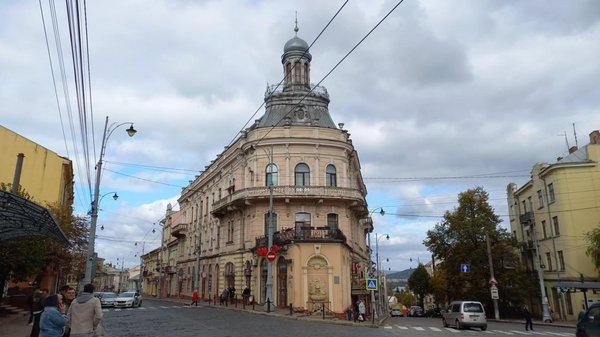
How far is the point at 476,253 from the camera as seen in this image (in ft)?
157

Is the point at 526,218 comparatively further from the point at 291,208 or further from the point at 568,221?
the point at 291,208

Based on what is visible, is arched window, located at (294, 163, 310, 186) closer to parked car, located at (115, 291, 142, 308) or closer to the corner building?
the corner building

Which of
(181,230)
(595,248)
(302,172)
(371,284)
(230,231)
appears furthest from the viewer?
(181,230)

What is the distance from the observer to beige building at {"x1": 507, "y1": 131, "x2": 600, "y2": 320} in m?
38.9

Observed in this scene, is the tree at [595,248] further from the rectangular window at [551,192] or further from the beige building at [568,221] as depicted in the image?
the rectangular window at [551,192]

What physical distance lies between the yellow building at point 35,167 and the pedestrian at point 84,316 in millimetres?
29043

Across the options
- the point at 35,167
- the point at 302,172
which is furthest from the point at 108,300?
the point at 302,172

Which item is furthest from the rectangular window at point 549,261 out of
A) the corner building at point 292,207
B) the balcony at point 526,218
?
the corner building at point 292,207

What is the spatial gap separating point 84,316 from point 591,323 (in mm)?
12805

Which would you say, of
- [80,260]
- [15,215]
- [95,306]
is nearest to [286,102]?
[80,260]

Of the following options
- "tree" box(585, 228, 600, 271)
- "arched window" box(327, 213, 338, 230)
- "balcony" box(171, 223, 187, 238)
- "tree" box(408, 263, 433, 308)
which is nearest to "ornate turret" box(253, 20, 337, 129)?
"arched window" box(327, 213, 338, 230)

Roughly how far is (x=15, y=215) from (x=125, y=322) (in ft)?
33.7

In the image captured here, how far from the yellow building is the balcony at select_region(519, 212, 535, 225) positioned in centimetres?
4222

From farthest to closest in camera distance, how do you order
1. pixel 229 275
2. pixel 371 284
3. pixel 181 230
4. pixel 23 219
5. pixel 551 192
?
pixel 181 230 < pixel 229 275 < pixel 551 192 < pixel 371 284 < pixel 23 219
